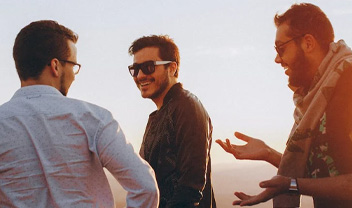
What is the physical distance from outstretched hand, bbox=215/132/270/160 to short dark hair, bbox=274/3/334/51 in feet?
2.96

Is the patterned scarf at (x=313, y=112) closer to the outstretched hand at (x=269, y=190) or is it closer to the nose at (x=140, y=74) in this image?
the outstretched hand at (x=269, y=190)

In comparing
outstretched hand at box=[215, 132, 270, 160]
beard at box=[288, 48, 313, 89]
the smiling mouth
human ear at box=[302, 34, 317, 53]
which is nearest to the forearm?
outstretched hand at box=[215, 132, 270, 160]

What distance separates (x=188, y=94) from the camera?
4.74m

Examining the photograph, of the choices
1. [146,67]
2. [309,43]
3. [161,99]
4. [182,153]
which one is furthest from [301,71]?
[146,67]

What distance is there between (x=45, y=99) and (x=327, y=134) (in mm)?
1814

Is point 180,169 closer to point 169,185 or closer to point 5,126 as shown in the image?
point 169,185

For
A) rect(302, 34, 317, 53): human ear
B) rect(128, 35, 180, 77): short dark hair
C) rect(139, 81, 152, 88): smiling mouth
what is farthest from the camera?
rect(128, 35, 180, 77): short dark hair

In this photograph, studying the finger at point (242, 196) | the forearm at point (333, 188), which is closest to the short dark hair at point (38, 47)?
the finger at point (242, 196)

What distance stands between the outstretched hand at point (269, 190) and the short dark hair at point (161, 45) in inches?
111

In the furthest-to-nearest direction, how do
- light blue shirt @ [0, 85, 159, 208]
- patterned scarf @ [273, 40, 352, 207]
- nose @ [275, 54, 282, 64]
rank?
nose @ [275, 54, 282, 64]
patterned scarf @ [273, 40, 352, 207]
light blue shirt @ [0, 85, 159, 208]

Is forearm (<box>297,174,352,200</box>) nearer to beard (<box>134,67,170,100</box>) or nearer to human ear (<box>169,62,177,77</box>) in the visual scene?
beard (<box>134,67,170,100</box>)

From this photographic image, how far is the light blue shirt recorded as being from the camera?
2.33 m

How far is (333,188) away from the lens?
2.85 metres

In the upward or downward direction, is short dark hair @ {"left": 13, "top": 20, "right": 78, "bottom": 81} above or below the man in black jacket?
above
